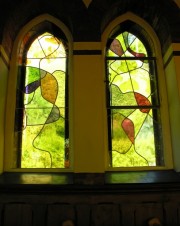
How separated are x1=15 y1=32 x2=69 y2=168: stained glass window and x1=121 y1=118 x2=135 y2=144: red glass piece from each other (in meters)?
0.58

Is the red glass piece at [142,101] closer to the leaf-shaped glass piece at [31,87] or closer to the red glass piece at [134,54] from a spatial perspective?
the red glass piece at [134,54]

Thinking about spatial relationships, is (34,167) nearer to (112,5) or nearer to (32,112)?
(32,112)

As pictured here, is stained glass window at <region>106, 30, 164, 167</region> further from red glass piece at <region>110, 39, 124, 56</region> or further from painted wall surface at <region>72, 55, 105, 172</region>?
painted wall surface at <region>72, 55, 105, 172</region>

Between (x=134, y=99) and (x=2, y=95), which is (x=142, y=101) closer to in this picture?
(x=134, y=99)

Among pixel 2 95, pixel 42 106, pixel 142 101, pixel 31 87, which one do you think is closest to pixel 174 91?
pixel 142 101

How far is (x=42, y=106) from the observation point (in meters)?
3.00

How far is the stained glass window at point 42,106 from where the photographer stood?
286cm

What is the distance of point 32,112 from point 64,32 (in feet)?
3.13

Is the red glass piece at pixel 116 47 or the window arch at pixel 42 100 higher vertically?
the red glass piece at pixel 116 47

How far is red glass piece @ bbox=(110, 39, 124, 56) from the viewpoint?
10.6ft

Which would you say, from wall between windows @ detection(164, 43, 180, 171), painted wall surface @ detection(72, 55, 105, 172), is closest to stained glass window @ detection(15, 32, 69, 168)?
painted wall surface @ detection(72, 55, 105, 172)

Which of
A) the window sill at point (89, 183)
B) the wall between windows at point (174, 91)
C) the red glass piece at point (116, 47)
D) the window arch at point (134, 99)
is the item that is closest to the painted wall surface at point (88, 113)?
the window sill at point (89, 183)

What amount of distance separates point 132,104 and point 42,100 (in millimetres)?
925

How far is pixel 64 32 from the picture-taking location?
3217 millimetres
